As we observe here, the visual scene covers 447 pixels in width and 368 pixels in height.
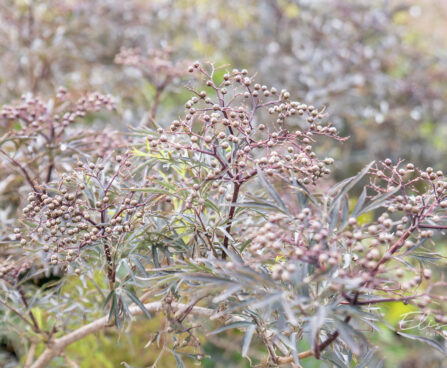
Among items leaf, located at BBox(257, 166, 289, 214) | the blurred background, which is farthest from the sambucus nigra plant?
the blurred background

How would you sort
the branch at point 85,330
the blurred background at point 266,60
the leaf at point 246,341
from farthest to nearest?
the blurred background at point 266,60 < the branch at point 85,330 < the leaf at point 246,341

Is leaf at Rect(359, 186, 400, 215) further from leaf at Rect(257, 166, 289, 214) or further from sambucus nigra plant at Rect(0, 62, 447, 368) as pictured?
leaf at Rect(257, 166, 289, 214)

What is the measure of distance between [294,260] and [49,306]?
2.52 ft

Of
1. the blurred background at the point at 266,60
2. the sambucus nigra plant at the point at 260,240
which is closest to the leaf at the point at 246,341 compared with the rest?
the sambucus nigra plant at the point at 260,240

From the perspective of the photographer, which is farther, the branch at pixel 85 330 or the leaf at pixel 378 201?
the branch at pixel 85 330

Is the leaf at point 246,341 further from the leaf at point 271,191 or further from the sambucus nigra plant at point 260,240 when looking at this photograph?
the leaf at point 271,191

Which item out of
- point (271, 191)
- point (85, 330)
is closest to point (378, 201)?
point (271, 191)

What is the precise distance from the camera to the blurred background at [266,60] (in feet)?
6.89

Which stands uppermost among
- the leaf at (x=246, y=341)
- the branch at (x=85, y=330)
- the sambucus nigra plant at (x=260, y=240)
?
the sambucus nigra plant at (x=260, y=240)

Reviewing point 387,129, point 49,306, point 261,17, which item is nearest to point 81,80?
point 261,17

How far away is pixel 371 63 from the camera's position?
2545mm

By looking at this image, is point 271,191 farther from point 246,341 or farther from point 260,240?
point 246,341

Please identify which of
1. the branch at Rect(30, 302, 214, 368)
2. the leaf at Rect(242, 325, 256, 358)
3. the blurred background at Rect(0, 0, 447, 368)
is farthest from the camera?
the blurred background at Rect(0, 0, 447, 368)

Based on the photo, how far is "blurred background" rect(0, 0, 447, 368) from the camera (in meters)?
2.10
